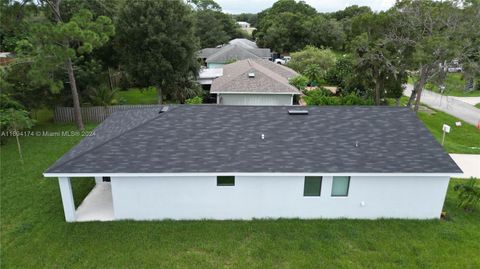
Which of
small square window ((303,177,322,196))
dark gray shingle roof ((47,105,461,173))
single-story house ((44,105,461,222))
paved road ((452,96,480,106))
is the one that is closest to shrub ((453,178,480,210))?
single-story house ((44,105,461,222))

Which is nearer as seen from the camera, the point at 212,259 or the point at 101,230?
the point at 212,259

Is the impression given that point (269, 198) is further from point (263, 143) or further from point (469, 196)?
point (469, 196)

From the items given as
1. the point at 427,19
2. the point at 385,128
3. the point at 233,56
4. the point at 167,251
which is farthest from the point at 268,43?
the point at 167,251

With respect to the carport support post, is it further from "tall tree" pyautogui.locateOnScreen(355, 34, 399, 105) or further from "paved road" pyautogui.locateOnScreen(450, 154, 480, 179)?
"tall tree" pyautogui.locateOnScreen(355, 34, 399, 105)

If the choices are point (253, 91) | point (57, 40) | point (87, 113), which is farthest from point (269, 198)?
point (87, 113)

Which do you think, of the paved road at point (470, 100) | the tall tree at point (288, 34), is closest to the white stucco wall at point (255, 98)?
the paved road at point (470, 100)

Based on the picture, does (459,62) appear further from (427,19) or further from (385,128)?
(385,128)
